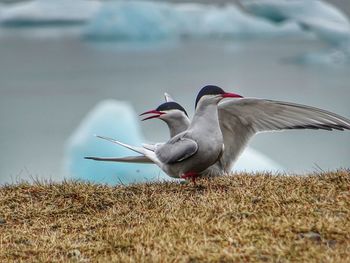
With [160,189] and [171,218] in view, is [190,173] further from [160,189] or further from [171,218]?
[171,218]

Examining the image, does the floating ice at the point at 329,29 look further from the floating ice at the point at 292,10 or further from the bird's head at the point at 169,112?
the bird's head at the point at 169,112

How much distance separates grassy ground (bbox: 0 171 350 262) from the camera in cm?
390

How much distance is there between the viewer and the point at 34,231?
4828mm

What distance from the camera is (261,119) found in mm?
6289

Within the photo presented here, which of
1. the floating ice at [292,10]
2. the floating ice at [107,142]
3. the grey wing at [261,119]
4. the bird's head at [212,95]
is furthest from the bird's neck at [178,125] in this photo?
the floating ice at [292,10]

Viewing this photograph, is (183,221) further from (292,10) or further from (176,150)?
(292,10)

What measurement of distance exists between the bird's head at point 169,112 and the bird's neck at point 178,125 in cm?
3

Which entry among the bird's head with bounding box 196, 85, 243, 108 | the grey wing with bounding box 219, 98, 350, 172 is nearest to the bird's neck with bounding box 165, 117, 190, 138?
the grey wing with bounding box 219, 98, 350, 172

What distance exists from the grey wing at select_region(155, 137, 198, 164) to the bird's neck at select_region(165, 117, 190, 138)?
0.34 meters

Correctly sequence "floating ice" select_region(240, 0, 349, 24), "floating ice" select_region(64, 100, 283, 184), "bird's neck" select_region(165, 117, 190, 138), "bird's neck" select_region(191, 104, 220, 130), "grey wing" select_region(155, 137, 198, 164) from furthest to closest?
"floating ice" select_region(240, 0, 349, 24)
"floating ice" select_region(64, 100, 283, 184)
"bird's neck" select_region(165, 117, 190, 138)
"bird's neck" select_region(191, 104, 220, 130)
"grey wing" select_region(155, 137, 198, 164)

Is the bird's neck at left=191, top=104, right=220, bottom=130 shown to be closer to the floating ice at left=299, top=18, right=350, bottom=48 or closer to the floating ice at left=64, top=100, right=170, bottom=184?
the floating ice at left=64, top=100, right=170, bottom=184

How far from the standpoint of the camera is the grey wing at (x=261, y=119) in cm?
591

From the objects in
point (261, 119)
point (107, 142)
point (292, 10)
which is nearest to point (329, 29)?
point (292, 10)

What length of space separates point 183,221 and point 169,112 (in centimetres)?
172
